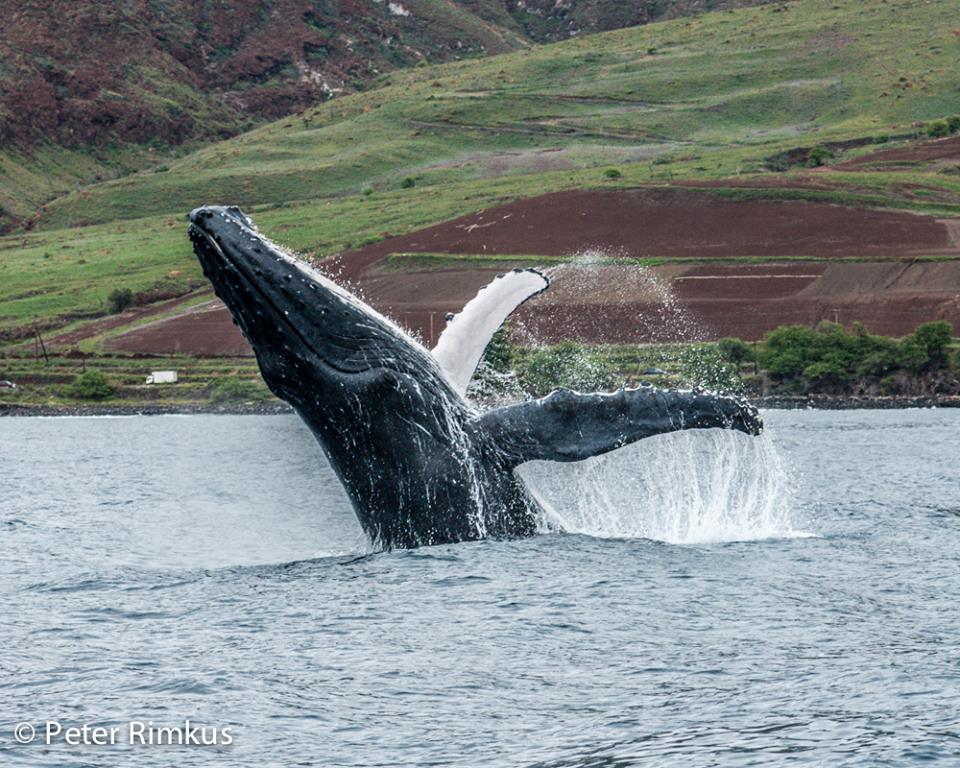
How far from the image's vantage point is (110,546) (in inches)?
850

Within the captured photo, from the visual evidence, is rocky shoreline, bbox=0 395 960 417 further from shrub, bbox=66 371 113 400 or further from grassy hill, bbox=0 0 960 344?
grassy hill, bbox=0 0 960 344

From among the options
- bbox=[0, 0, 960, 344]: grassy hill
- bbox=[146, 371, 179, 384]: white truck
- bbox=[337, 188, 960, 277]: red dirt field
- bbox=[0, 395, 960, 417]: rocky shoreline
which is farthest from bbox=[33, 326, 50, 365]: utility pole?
bbox=[337, 188, 960, 277]: red dirt field

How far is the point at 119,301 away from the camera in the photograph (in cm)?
10050

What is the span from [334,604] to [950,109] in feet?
421

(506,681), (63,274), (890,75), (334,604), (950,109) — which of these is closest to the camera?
(506,681)

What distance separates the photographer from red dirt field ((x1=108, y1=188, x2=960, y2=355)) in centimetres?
8112

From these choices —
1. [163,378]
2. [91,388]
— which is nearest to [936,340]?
[163,378]

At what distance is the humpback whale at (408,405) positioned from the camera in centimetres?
1296

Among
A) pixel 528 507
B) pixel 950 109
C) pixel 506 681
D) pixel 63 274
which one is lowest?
pixel 506 681

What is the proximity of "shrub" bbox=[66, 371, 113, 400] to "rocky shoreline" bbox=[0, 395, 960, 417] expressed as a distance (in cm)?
122

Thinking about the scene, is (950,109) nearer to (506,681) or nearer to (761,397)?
(761,397)

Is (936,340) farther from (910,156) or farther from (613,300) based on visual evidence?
(910,156)

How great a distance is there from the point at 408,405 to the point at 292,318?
1.21 metres

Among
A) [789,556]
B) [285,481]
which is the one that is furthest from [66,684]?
[285,481]
